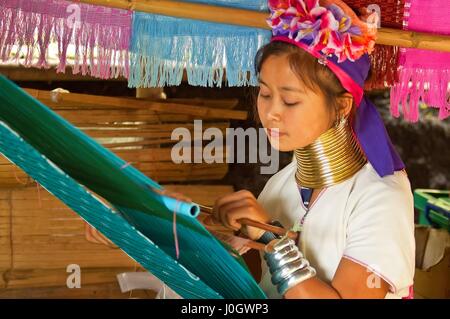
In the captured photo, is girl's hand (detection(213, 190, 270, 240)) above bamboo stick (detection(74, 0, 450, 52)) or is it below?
below

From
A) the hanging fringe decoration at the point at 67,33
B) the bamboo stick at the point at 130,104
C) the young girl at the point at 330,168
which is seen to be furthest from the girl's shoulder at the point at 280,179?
the hanging fringe decoration at the point at 67,33

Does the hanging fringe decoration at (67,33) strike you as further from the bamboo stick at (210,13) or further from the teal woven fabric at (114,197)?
the teal woven fabric at (114,197)

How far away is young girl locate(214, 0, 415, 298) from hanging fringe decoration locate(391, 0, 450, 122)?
233 millimetres

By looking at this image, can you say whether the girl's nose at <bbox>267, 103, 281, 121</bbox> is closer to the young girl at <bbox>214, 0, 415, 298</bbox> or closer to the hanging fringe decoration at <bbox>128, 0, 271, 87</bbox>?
the young girl at <bbox>214, 0, 415, 298</bbox>

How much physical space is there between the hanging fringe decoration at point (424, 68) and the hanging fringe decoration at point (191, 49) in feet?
1.35

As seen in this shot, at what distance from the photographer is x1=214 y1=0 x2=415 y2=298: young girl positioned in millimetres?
1956

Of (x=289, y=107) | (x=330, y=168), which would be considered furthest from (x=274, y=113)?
(x=330, y=168)

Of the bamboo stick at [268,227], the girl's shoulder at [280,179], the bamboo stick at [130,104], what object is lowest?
the bamboo stick at [268,227]

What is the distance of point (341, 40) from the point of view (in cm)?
195

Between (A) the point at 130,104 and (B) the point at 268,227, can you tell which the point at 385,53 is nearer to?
(B) the point at 268,227

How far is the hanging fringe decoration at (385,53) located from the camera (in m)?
2.19

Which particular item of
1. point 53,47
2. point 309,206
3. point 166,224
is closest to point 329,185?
point 309,206

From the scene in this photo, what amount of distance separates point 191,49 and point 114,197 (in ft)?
1.75

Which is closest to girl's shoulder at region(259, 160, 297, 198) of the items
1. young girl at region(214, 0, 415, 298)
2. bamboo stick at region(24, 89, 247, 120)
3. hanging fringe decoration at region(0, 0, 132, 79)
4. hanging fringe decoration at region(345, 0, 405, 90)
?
young girl at region(214, 0, 415, 298)
